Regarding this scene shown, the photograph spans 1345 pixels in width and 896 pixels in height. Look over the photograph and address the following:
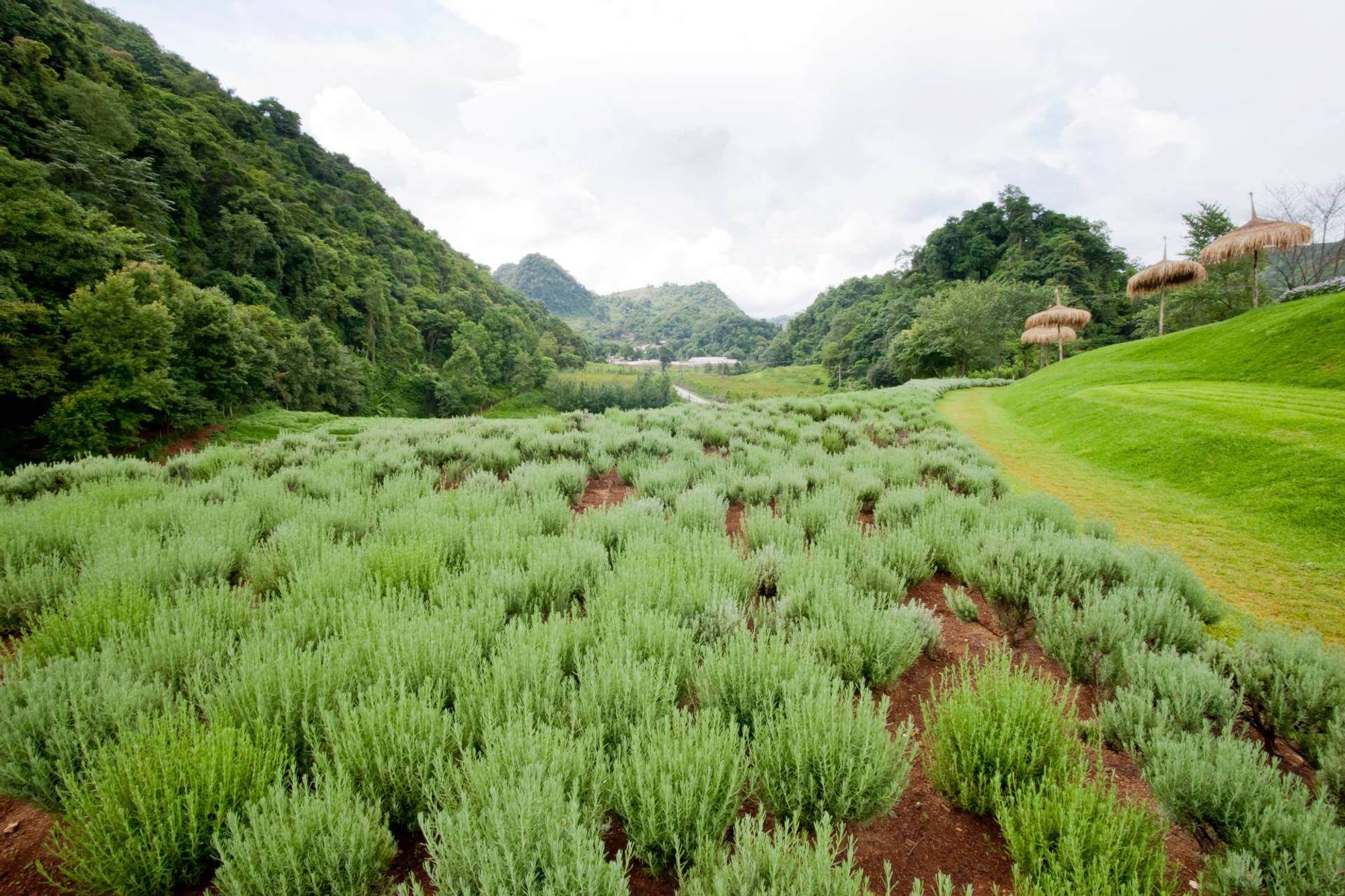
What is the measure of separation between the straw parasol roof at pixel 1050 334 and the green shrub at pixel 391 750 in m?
43.7

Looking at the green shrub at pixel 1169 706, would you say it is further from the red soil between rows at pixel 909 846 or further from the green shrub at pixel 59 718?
the green shrub at pixel 59 718

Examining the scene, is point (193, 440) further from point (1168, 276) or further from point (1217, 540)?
point (1168, 276)

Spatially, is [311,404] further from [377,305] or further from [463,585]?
[463,585]

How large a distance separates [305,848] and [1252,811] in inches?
126

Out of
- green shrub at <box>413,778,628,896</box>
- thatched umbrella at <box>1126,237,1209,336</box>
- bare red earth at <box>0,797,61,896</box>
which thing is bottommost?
bare red earth at <box>0,797,61,896</box>

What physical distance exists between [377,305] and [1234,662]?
7794 centimetres

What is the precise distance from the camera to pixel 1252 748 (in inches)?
72.8

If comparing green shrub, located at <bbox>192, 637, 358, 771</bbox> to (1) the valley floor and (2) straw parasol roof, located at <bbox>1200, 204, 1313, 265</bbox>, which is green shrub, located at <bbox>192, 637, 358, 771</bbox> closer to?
(1) the valley floor

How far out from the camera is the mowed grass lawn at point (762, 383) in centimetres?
8012

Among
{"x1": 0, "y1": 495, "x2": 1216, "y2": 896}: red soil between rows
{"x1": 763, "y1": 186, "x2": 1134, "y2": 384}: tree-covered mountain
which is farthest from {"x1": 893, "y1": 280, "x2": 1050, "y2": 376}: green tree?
{"x1": 0, "y1": 495, "x2": 1216, "y2": 896}: red soil between rows

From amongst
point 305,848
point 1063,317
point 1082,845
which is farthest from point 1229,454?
point 1063,317

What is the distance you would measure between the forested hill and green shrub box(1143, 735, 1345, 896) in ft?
115

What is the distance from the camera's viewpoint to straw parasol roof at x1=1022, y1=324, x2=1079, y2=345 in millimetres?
34062

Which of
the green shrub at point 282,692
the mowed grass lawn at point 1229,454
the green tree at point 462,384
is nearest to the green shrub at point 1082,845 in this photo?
the green shrub at point 282,692
